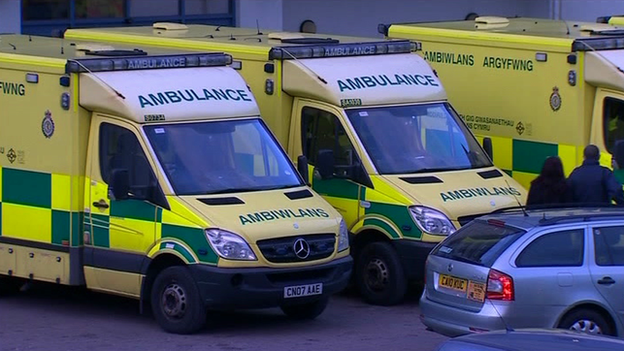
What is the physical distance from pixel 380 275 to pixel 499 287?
3.43 metres

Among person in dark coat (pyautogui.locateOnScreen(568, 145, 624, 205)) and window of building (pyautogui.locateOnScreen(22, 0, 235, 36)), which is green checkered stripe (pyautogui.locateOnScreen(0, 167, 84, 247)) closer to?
person in dark coat (pyautogui.locateOnScreen(568, 145, 624, 205))

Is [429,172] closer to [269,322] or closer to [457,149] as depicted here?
[457,149]

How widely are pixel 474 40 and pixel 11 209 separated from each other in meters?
5.88

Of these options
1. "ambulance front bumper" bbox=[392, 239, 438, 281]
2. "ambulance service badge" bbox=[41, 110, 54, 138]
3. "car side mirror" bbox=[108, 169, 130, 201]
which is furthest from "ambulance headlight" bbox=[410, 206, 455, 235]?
"ambulance service badge" bbox=[41, 110, 54, 138]

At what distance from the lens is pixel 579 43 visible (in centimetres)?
1438

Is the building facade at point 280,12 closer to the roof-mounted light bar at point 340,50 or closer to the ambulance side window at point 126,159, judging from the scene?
the roof-mounted light bar at point 340,50

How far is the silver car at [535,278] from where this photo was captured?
34.1 ft

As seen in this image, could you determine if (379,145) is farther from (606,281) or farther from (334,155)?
(606,281)

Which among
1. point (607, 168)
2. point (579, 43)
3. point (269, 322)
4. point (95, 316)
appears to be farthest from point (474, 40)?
point (95, 316)

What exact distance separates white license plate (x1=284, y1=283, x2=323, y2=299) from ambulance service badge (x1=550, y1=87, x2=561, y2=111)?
4010mm

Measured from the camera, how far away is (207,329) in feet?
41.3

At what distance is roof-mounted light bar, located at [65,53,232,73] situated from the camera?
1262cm

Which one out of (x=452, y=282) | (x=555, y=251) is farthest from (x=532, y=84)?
(x=452, y=282)

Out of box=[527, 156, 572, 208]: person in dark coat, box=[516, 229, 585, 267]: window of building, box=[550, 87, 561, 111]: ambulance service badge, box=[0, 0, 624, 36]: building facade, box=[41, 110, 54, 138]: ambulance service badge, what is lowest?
→ box=[516, 229, 585, 267]: window of building
